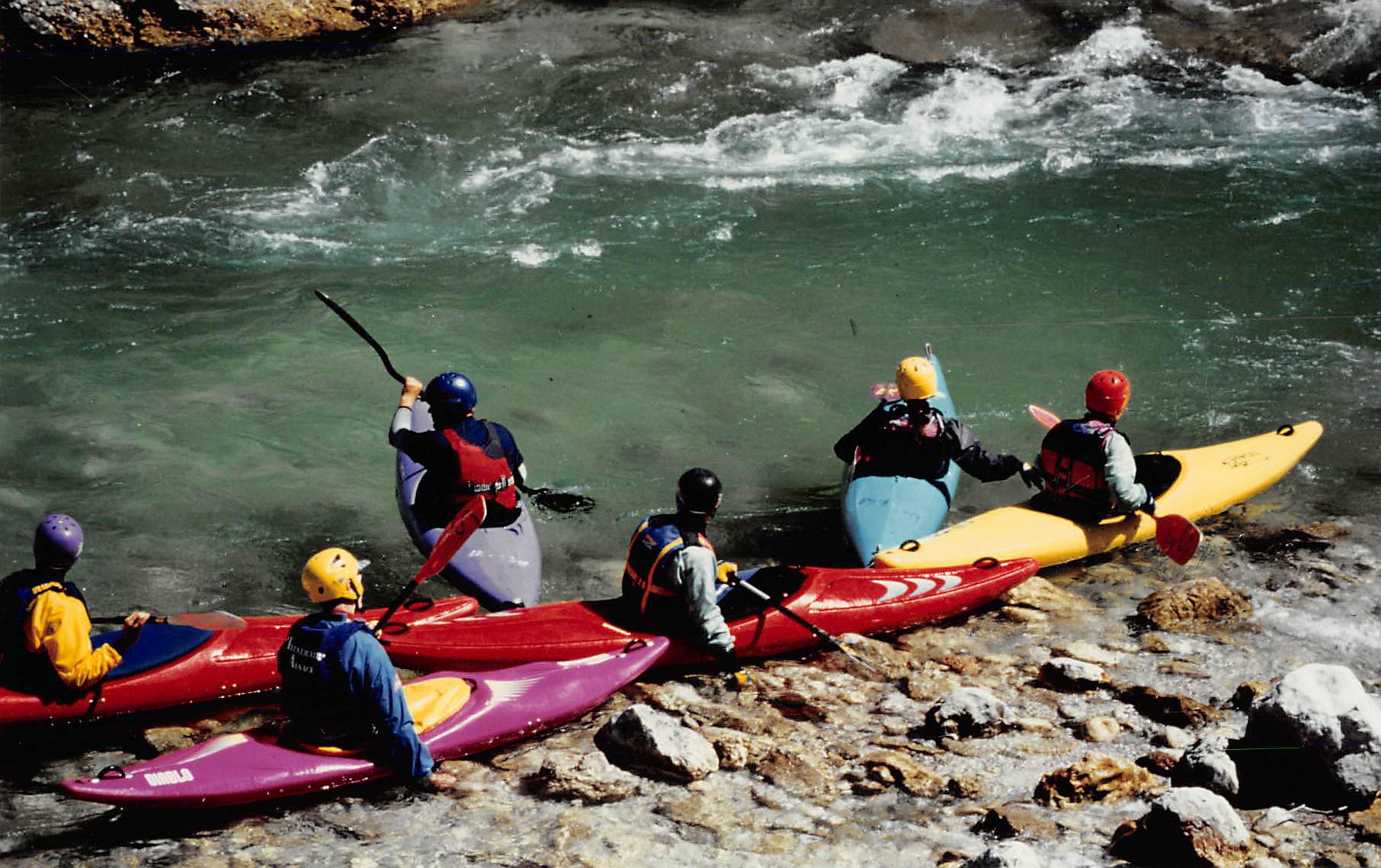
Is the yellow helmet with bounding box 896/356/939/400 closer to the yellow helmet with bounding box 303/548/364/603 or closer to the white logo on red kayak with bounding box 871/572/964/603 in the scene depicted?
the white logo on red kayak with bounding box 871/572/964/603

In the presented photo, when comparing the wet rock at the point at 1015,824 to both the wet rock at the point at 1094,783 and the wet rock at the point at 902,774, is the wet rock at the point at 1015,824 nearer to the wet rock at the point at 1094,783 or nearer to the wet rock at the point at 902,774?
the wet rock at the point at 1094,783

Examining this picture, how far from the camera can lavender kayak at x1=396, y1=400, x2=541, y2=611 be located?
19.1 ft

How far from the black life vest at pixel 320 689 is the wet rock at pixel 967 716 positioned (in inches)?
75.0

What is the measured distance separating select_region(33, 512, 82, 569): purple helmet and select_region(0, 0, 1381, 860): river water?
156 cm

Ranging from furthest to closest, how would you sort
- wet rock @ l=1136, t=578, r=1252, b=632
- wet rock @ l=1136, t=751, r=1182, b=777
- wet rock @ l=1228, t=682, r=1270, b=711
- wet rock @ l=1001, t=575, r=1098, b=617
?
wet rock @ l=1001, t=575, r=1098, b=617 < wet rock @ l=1136, t=578, r=1252, b=632 < wet rock @ l=1228, t=682, r=1270, b=711 < wet rock @ l=1136, t=751, r=1182, b=777

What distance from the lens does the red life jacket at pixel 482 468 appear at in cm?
587

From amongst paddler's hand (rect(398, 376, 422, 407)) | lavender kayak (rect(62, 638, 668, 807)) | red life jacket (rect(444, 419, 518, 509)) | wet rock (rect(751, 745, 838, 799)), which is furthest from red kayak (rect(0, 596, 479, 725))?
wet rock (rect(751, 745, 838, 799))

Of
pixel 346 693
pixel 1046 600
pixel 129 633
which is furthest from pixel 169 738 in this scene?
pixel 1046 600

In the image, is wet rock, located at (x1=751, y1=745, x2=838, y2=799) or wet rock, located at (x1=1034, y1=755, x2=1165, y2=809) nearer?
wet rock, located at (x1=1034, y1=755, x2=1165, y2=809)

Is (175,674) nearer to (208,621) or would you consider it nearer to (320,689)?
(208,621)

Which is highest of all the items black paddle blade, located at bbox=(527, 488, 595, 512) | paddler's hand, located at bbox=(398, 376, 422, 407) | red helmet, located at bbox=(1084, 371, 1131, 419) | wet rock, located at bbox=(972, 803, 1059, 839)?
red helmet, located at bbox=(1084, 371, 1131, 419)

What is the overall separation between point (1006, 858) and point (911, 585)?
227cm

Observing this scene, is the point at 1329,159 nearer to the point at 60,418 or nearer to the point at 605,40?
the point at 605,40

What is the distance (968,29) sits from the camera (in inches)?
515
